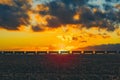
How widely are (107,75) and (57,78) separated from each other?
22.2ft

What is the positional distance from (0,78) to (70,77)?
7.95 metres

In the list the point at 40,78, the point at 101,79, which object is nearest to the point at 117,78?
the point at 101,79

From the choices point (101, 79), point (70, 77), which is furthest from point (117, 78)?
point (70, 77)

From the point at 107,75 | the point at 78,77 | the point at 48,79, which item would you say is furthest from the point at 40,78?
the point at 107,75

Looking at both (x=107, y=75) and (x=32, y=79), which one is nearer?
(x=32, y=79)

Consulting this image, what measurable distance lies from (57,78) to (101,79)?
16.2 feet

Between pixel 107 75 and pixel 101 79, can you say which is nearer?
pixel 101 79

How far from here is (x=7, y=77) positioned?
46.1m

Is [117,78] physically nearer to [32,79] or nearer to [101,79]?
[101,79]

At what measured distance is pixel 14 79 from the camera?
44656mm

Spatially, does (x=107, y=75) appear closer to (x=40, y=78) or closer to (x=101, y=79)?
(x=101, y=79)

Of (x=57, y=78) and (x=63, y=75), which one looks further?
(x=63, y=75)

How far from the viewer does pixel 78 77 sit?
4650cm

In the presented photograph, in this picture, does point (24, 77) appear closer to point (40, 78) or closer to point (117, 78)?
point (40, 78)
